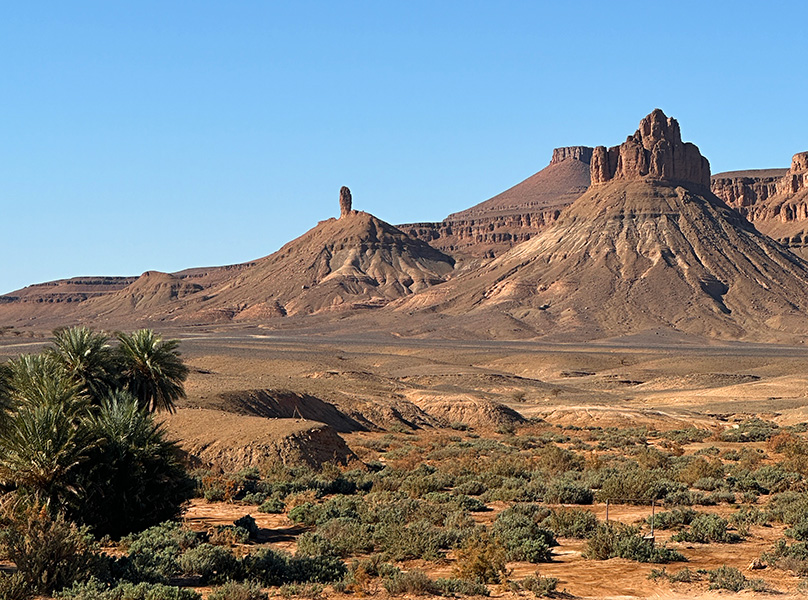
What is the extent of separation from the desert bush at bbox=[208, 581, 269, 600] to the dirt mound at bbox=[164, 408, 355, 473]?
48.8 ft

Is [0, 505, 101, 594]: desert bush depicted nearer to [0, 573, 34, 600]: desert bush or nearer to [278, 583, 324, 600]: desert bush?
[0, 573, 34, 600]: desert bush

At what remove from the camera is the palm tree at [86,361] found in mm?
23794

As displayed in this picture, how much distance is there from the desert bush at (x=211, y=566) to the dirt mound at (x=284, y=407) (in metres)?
23.6

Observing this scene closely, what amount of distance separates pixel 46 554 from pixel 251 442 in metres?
16.4

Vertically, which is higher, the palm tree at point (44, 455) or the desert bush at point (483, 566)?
the palm tree at point (44, 455)

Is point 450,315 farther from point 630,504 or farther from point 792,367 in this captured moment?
point 630,504

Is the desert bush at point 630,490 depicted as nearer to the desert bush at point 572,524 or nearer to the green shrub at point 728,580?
the desert bush at point 572,524

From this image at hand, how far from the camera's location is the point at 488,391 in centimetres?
6838

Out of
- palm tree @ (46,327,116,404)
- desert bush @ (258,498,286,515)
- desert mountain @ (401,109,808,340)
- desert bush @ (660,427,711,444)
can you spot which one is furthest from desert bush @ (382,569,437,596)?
desert mountain @ (401,109,808,340)

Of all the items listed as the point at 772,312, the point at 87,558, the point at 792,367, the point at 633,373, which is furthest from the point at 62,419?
the point at 772,312

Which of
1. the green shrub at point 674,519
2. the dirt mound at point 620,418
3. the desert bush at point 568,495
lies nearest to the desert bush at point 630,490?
the desert bush at point 568,495

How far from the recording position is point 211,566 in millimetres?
14125

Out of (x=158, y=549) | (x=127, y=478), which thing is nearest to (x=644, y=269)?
(x=127, y=478)

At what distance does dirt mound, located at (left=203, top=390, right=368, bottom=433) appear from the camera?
3900cm
